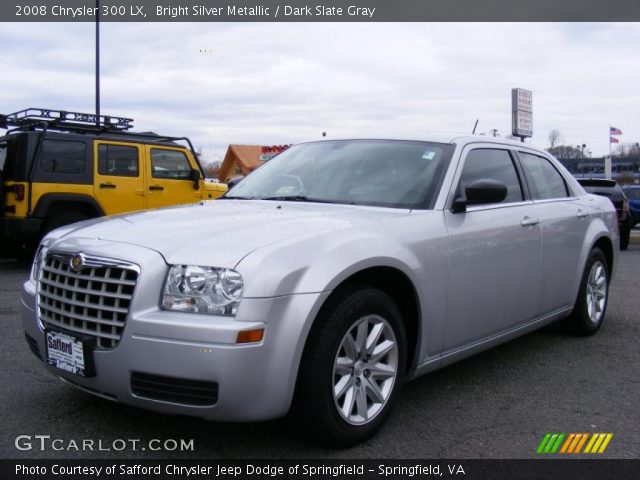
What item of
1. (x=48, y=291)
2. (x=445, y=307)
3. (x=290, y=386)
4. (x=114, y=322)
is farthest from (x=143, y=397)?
(x=445, y=307)

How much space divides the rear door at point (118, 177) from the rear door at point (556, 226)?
6877 mm

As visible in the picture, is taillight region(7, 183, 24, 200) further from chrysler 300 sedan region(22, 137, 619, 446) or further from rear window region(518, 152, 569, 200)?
rear window region(518, 152, 569, 200)

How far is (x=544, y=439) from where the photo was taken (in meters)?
3.40

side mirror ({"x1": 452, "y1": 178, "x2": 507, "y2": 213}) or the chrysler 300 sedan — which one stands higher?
side mirror ({"x1": 452, "y1": 178, "x2": 507, "y2": 213})

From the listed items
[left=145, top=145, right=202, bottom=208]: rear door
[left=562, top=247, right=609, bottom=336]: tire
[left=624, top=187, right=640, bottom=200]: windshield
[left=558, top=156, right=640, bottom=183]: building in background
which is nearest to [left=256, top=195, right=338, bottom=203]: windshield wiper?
[left=562, top=247, right=609, bottom=336]: tire

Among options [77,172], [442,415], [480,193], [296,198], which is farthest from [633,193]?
[442,415]

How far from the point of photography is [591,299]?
223 inches

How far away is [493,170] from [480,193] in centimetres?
82

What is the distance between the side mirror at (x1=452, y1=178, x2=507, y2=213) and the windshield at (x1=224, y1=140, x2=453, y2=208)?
170mm

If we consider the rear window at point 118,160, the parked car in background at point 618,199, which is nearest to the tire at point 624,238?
the parked car in background at point 618,199

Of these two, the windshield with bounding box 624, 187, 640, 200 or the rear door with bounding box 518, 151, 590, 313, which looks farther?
the windshield with bounding box 624, 187, 640, 200

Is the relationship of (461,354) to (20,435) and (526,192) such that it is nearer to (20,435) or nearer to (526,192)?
(526,192)

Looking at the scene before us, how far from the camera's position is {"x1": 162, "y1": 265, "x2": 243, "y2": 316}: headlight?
279cm

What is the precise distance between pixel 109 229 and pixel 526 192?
2.99 m
